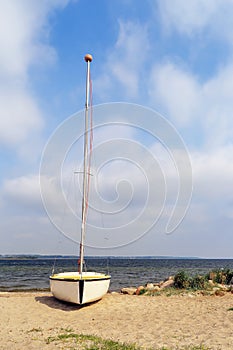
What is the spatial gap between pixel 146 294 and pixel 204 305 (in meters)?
4.75

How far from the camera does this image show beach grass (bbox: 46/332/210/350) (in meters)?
9.37

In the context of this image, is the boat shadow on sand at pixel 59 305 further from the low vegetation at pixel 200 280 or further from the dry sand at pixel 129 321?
the low vegetation at pixel 200 280

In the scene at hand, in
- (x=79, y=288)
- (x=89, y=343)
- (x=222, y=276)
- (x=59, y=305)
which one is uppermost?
(x=222, y=276)

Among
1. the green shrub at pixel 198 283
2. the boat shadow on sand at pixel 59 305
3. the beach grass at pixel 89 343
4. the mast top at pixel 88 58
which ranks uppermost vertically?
the mast top at pixel 88 58

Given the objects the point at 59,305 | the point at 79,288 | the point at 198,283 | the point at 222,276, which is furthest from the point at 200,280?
the point at 79,288

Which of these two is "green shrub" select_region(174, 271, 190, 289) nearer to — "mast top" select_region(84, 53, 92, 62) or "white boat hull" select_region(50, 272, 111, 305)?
"white boat hull" select_region(50, 272, 111, 305)

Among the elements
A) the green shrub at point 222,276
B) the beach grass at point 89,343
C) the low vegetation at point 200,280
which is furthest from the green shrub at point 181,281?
the beach grass at point 89,343

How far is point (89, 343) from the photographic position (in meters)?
9.88

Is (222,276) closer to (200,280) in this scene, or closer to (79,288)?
(200,280)

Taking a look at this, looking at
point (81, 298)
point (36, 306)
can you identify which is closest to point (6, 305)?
point (36, 306)

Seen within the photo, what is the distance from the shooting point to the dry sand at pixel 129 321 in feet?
34.3

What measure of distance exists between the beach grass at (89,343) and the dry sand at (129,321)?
0.28 m

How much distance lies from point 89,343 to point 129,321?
3.93m

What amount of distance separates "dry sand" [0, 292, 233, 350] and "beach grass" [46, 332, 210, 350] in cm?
28
